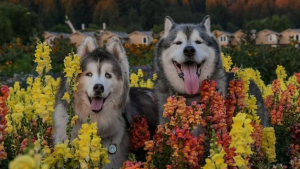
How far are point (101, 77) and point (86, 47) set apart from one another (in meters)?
0.43

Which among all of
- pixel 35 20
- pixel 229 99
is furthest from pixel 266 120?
pixel 35 20

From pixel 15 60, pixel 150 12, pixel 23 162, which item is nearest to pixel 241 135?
pixel 23 162

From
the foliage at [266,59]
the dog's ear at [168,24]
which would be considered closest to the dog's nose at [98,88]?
the dog's ear at [168,24]

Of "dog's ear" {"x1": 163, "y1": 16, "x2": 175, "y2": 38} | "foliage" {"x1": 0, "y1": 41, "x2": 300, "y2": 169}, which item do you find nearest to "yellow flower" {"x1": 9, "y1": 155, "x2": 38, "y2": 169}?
"foliage" {"x1": 0, "y1": 41, "x2": 300, "y2": 169}

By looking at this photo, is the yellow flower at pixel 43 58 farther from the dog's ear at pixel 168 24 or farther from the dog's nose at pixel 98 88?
the dog's ear at pixel 168 24

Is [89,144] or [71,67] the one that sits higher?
[71,67]

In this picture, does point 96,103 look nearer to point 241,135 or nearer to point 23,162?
point 241,135

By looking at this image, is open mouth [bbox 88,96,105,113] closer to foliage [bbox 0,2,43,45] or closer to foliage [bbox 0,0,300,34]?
foliage [bbox 0,2,43,45]

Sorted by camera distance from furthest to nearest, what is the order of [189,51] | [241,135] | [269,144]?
[189,51]
[269,144]
[241,135]

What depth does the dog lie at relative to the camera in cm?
458

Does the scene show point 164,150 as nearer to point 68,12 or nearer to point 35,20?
point 35,20

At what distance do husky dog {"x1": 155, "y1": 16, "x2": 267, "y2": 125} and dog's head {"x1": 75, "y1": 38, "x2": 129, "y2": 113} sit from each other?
434mm

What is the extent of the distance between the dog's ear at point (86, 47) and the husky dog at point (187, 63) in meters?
0.75

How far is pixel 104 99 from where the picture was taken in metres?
4.70
